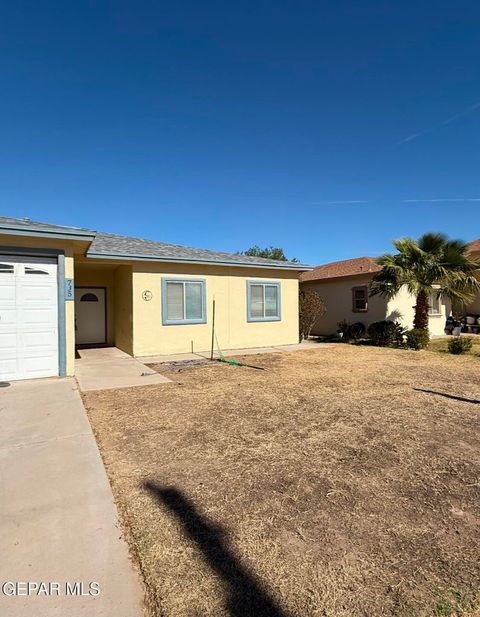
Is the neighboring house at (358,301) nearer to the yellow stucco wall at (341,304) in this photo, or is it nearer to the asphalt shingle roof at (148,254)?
the yellow stucco wall at (341,304)

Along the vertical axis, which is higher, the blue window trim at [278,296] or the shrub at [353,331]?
the blue window trim at [278,296]

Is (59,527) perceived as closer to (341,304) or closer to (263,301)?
(263,301)

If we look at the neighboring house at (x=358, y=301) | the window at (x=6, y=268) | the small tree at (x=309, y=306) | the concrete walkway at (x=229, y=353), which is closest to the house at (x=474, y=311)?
the neighboring house at (x=358, y=301)

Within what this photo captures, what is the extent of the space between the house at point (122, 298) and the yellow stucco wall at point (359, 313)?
4.16m

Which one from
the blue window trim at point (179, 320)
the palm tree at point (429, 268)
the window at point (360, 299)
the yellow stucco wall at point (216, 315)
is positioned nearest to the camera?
the yellow stucco wall at point (216, 315)

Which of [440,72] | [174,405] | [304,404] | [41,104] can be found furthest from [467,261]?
[41,104]

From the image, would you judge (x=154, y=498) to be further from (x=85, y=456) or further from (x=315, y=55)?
(x=315, y=55)

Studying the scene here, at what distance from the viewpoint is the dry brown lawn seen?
7.04ft

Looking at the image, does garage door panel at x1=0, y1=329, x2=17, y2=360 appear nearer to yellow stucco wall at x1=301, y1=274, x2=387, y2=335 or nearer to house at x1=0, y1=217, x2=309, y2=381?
house at x1=0, y1=217, x2=309, y2=381

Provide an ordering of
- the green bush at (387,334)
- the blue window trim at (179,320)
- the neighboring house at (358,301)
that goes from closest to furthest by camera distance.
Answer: the blue window trim at (179,320) → the green bush at (387,334) → the neighboring house at (358,301)

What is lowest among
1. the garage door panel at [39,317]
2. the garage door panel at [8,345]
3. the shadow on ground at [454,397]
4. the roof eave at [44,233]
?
the shadow on ground at [454,397]

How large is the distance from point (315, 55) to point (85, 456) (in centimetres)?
1201

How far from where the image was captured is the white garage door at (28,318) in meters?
7.73

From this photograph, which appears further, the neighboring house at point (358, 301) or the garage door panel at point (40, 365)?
the neighboring house at point (358, 301)
